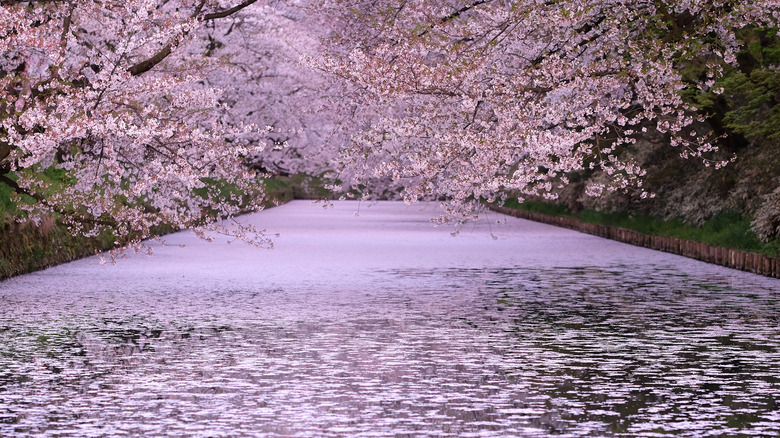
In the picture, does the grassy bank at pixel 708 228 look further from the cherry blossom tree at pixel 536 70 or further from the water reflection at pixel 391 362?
the water reflection at pixel 391 362

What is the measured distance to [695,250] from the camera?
2706 cm

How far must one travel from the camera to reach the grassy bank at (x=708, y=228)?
25.8 metres

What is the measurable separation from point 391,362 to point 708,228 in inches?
775

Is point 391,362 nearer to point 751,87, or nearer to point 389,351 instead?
point 389,351

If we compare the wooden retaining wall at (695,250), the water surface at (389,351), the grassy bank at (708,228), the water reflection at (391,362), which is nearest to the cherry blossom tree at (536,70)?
the water surface at (389,351)

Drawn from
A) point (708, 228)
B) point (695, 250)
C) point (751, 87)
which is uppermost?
point (751, 87)

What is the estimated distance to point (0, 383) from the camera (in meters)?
10.5

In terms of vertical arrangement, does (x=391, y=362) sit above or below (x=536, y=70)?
below

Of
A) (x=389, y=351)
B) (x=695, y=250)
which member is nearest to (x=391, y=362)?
(x=389, y=351)

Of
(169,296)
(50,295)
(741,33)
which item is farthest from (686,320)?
(741,33)

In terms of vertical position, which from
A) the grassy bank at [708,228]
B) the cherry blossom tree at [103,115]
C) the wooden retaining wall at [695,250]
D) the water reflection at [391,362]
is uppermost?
the cherry blossom tree at [103,115]

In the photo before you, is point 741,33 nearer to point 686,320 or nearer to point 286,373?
point 686,320

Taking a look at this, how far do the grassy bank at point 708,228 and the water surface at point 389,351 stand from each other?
7.04ft

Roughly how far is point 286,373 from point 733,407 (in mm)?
3861
